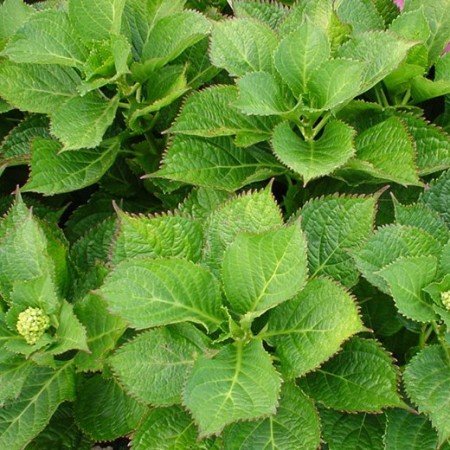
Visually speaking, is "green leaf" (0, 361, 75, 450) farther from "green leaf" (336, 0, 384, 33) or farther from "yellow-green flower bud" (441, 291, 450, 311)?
"green leaf" (336, 0, 384, 33)

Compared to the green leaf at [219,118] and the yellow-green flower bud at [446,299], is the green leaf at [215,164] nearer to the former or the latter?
the green leaf at [219,118]

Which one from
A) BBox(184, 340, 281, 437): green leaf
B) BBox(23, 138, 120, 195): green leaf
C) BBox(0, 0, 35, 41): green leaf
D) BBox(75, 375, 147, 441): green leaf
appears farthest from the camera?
BBox(0, 0, 35, 41): green leaf

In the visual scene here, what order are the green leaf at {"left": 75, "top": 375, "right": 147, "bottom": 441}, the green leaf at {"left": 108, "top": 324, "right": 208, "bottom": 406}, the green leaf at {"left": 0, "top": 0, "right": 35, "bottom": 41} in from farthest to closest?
the green leaf at {"left": 0, "top": 0, "right": 35, "bottom": 41}
the green leaf at {"left": 75, "top": 375, "right": 147, "bottom": 441}
the green leaf at {"left": 108, "top": 324, "right": 208, "bottom": 406}

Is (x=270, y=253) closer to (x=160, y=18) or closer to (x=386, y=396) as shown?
(x=386, y=396)

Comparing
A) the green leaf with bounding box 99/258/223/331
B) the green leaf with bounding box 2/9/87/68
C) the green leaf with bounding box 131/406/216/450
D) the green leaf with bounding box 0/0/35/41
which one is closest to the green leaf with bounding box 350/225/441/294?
the green leaf with bounding box 99/258/223/331

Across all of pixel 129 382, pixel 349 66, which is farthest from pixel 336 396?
pixel 349 66

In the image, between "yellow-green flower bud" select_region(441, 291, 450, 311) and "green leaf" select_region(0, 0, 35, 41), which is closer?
"yellow-green flower bud" select_region(441, 291, 450, 311)

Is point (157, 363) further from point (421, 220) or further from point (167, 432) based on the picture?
point (421, 220)
